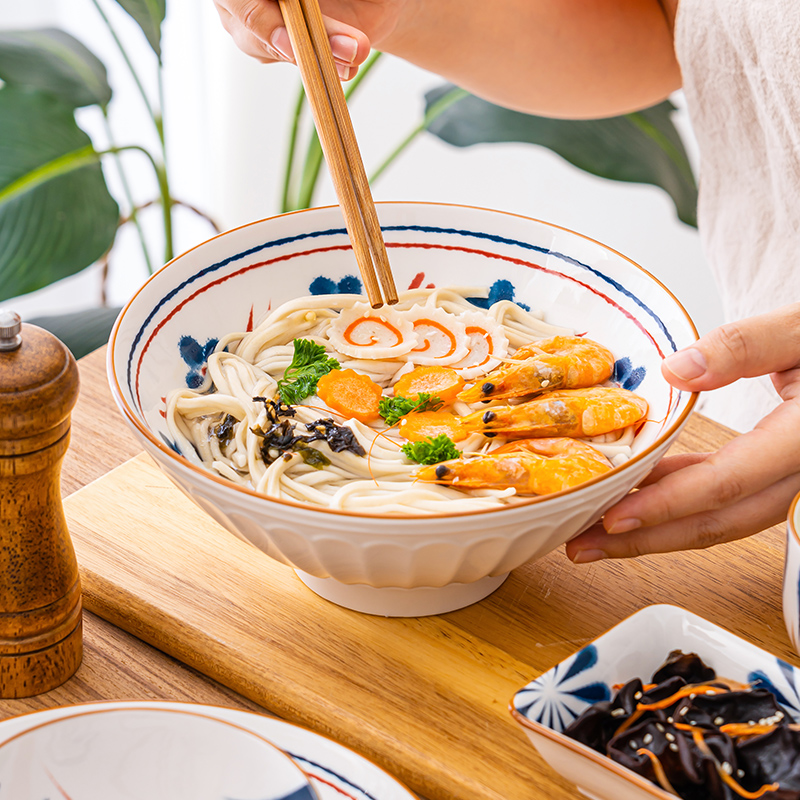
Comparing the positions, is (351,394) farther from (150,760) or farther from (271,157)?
(271,157)

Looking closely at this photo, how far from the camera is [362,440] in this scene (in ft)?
4.18

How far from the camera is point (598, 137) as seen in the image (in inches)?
118

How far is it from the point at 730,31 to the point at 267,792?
5.81 feet

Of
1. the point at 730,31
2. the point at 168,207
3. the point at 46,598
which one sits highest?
the point at 730,31

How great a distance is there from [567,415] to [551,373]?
0.10m

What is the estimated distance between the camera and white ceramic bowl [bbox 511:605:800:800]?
827mm

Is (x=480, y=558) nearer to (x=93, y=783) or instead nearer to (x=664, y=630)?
(x=664, y=630)

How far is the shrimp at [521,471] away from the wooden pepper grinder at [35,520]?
1.52 feet

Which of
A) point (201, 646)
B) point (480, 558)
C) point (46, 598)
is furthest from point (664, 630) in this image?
point (46, 598)

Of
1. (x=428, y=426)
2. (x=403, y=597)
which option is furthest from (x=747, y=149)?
(x=403, y=597)

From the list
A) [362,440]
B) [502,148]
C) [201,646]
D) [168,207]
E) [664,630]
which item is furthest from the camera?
[502,148]

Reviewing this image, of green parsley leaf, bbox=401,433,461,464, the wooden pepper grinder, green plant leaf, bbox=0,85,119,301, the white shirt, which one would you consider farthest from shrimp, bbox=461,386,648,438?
green plant leaf, bbox=0,85,119,301

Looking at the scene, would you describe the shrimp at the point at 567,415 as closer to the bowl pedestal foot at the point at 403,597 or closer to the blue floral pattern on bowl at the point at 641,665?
the bowl pedestal foot at the point at 403,597

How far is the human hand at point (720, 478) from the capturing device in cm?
114
